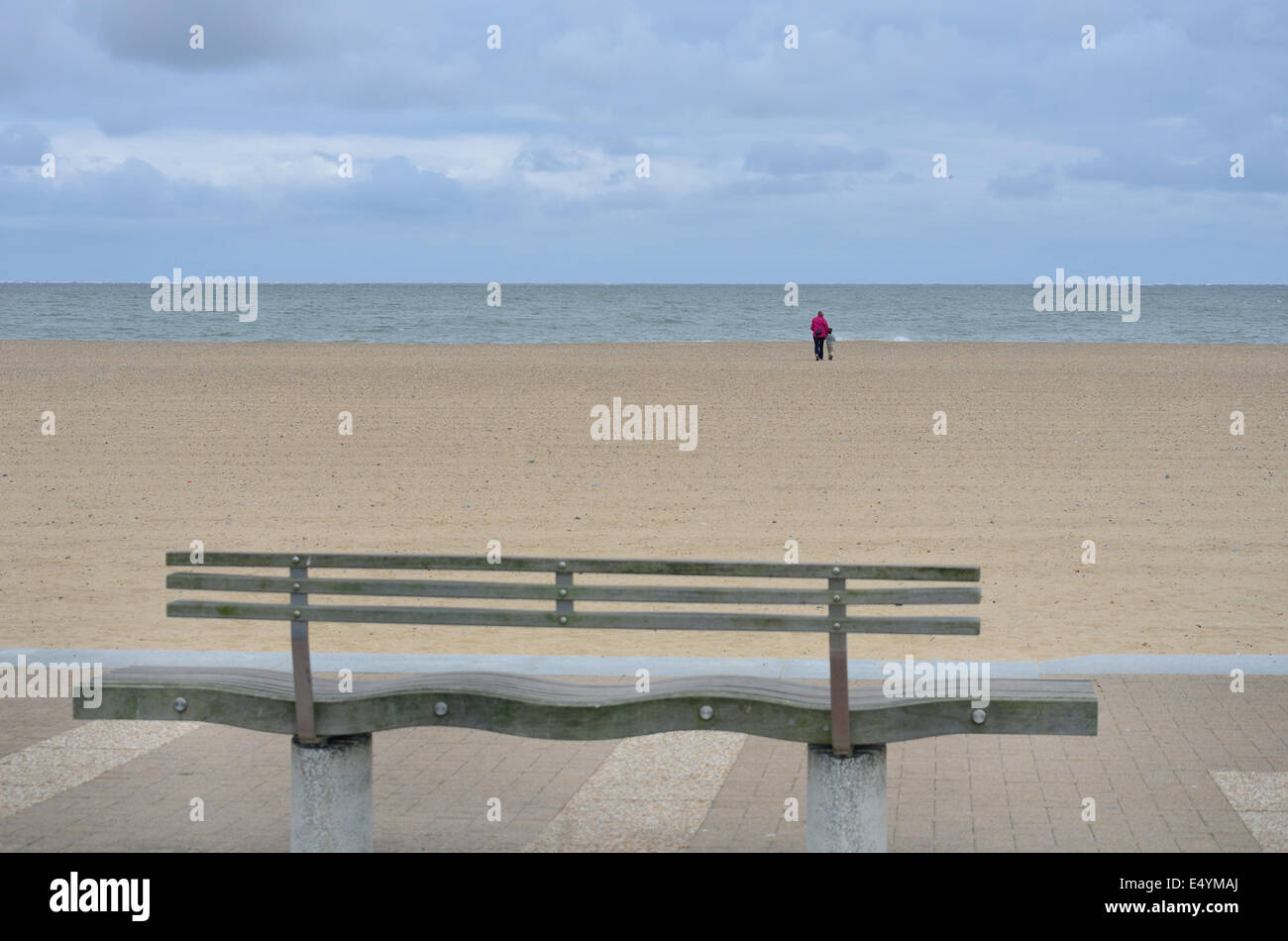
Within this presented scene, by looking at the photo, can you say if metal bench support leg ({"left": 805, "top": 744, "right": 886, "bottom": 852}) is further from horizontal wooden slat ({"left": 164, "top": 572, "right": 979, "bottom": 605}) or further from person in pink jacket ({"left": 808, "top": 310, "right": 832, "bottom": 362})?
person in pink jacket ({"left": 808, "top": 310, "right": 832, "bottom": 362})

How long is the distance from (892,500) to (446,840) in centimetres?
937

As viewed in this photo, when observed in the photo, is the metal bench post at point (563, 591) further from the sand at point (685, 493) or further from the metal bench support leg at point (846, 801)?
the sand at point (685, 493)

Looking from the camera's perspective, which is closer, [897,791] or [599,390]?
[897,791]

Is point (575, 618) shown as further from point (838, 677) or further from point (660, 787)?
point (660, 787)

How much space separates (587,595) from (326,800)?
45.9 inches

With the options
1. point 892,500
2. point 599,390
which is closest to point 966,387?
point 599,390

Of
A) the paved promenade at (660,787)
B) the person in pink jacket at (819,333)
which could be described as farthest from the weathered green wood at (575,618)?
the person in pink jacket at (819,333)

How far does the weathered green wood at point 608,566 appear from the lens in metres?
4.90

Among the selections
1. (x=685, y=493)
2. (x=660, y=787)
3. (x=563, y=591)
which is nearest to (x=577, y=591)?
(x=563, y=591)

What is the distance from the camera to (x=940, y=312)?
100 metres

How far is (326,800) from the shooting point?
5.16 m

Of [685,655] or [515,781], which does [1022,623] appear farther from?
[515,781]

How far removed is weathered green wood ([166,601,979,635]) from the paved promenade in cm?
89
